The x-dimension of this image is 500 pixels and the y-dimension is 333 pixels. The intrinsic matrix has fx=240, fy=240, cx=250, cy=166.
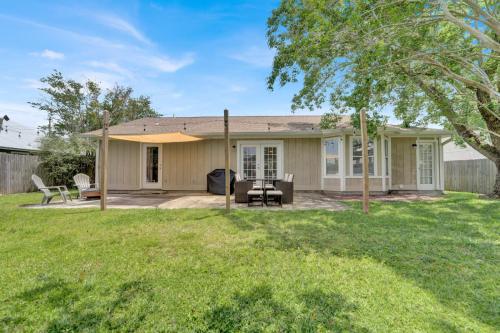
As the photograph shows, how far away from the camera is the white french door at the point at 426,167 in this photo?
11328mm

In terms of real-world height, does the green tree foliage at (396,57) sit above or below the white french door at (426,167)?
above

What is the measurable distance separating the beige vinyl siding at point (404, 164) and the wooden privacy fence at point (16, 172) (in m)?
18.3

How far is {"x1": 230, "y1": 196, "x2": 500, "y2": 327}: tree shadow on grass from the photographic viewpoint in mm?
2695

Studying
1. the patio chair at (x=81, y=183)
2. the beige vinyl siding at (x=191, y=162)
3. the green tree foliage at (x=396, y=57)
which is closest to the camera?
the green tree foliage at (x=396, y=57)

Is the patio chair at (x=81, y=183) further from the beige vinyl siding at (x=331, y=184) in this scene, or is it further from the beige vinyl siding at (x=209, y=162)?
the beige vinyl siding at (x=331, y=184)

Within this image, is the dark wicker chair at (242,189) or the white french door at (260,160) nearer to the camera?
the dark wicker chair at (242,189)

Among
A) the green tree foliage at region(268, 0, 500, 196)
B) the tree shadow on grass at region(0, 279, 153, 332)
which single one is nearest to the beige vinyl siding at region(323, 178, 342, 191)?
the green tree foliage at region(268, 0, 500, 196)

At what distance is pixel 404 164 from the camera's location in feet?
37.3

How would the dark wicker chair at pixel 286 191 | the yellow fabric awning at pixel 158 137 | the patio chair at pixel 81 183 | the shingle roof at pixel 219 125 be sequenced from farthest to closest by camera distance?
the shingle roof at pixel 219 125, the yellow fabric awning at pixel 158 137, the patio chair at pixel 81 183, the dark wicker chair at pixel 286 191

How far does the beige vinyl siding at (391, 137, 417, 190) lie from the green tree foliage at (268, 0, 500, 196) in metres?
1.02

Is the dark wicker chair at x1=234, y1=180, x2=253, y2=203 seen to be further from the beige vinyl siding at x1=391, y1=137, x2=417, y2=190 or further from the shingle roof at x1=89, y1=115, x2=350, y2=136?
the beige vinyl siding at x1=391, y1=137, x2=417, y2=190

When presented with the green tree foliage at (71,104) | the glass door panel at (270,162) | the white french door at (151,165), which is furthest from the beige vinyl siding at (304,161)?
the green tree foliage at (71,104)

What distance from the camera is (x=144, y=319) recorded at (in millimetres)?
2109

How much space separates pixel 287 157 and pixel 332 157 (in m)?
2.00
